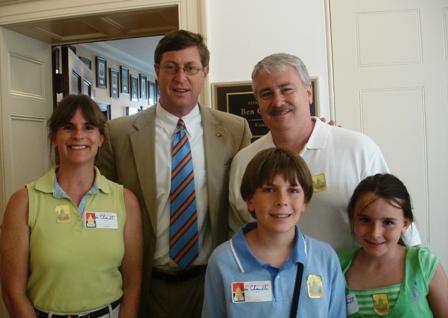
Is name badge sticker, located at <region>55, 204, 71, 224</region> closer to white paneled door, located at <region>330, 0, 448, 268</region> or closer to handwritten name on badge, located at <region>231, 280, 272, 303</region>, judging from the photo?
handwritten name on badge, located at <region>231, 280, 272, 303</region>

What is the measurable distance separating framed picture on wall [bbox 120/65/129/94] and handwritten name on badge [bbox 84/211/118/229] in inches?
190

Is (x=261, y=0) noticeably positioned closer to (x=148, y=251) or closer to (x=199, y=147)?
(x=199, y=147)

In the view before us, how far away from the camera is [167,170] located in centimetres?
184

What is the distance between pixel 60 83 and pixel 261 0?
181cm

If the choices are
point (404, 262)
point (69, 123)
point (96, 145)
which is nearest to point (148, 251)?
point (96, 145)

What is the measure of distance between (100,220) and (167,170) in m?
0.39

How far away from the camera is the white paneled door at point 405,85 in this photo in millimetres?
2672

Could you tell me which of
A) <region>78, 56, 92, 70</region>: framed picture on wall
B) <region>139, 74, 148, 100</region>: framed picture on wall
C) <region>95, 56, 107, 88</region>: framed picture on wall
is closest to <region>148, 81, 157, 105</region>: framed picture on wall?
<region>139, 74, 148, 100</region>: framed picture on wall

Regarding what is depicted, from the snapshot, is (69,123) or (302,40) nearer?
(69,123)

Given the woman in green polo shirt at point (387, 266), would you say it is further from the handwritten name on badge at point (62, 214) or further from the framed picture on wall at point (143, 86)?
the framed picture on wall at point (143, 86)

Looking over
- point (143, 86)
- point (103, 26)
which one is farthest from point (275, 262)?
point (143, 86)

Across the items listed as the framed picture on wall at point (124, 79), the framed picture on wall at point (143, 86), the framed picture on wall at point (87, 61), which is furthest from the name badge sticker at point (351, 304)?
the framed picture on wall at point (143, 86)

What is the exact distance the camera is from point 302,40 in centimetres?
270

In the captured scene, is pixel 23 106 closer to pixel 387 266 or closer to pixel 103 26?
pixel 103 26
